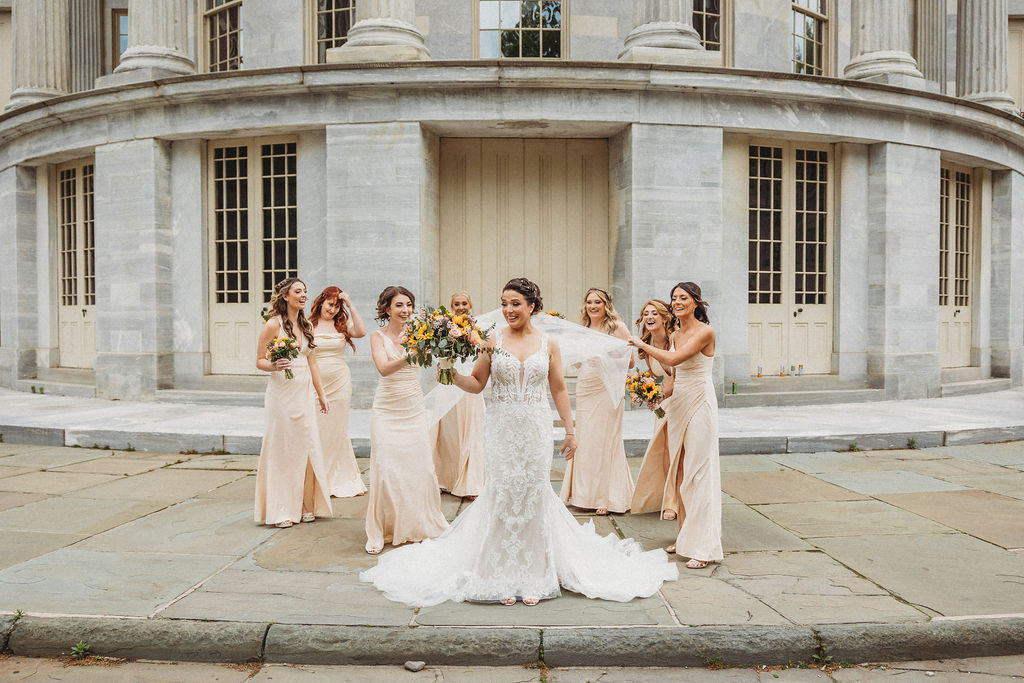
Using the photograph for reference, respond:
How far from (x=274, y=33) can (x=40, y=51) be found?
5.37m

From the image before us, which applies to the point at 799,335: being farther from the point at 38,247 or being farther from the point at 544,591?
the point at 38,247

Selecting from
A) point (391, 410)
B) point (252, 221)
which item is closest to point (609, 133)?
point (252, 221)

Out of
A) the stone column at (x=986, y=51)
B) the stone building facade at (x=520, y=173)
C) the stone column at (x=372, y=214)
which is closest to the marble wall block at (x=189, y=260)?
the stone building facade at (x=520, y=173)

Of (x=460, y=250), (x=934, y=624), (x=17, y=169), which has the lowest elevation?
(x=934, y=624)

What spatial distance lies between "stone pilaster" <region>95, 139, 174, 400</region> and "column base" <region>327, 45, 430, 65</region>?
12.3 feet

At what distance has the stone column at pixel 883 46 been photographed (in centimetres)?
1375

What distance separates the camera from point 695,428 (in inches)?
222

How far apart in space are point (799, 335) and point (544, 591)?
10.6m

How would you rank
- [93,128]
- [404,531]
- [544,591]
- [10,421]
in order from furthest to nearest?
[93,128] → [10,421] → [404,531] → [544,591]

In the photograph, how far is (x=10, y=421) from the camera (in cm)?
1094

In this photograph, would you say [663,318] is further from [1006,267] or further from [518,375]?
[1006,267]

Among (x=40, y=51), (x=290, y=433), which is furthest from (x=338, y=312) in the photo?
(x=40, y=51)

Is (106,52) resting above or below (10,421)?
above

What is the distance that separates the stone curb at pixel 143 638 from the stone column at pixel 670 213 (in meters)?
8.93
